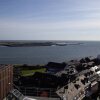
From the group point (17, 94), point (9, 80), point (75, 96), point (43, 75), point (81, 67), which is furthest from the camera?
point (81, 67)

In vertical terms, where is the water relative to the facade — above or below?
below

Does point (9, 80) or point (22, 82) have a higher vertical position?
point (9, 80)

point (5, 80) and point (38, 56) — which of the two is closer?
point (5, 80)

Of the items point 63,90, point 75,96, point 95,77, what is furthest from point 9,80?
point 95,77

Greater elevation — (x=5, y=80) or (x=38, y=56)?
(x=5, y=80)

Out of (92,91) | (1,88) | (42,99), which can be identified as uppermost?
(1,88)

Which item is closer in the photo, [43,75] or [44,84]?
[44,84]

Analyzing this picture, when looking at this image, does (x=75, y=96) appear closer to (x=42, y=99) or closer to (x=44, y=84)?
(x=44, y=84)

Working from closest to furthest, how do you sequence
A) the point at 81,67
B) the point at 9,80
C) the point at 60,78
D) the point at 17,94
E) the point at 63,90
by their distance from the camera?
the point at 17,94, the point at 9,80, the point at 63,90, the point at 60,78, the point at 81,67

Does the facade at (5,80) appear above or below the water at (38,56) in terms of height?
above

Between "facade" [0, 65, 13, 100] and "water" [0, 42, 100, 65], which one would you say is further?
"water" [0, 42, 100, 65]

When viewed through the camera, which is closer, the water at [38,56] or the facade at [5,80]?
the facade at [5,80]
